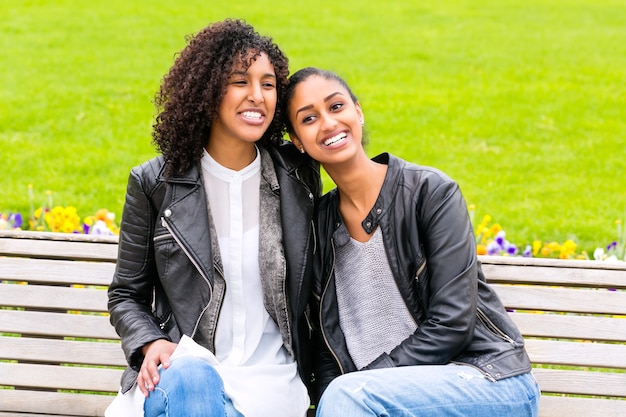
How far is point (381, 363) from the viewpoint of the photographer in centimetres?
304

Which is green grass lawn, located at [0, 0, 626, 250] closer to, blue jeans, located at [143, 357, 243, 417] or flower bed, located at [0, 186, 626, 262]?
flower bed, located at [0, 186, 626, 262]

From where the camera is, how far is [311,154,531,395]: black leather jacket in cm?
294

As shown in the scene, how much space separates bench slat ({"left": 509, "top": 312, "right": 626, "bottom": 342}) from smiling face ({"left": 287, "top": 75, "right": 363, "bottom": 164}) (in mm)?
970

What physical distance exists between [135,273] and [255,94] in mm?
750

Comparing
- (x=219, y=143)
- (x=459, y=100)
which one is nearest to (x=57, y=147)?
(x=459, y=100)

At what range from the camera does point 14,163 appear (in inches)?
270

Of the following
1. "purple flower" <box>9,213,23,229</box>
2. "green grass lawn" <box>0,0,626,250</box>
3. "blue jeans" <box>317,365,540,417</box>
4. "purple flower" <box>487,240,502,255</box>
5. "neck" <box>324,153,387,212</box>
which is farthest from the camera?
"green grass lawn" <box>0,0,626,250</box>

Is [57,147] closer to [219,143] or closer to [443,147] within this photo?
[443,147]

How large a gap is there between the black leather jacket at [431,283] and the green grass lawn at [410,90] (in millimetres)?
2824

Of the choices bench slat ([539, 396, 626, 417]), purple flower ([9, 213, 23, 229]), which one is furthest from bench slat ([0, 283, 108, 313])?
bench slat ([539, 396, 626, 417])

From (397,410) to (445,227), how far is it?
2.06ft

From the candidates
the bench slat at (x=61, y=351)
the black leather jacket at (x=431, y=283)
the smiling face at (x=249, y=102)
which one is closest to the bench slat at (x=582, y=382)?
the black leather jacket at (x=431, y=283)

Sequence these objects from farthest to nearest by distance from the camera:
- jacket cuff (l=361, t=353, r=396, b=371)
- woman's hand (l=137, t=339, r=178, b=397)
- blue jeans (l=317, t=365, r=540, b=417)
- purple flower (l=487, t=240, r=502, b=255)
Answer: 1. purple flower (l=487, t=240, r=502, b=255)
2. jacket cuff (l=361, t=353, r=396, b=371)
3. woman's hand (l=137, t=339, r=178, b=397)
4. blue jeans (l=317, t=365, r=540, b=417)

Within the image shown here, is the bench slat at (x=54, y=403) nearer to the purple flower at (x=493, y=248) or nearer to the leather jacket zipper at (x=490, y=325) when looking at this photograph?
the leather jacket zipper at (x=490, y=325)
